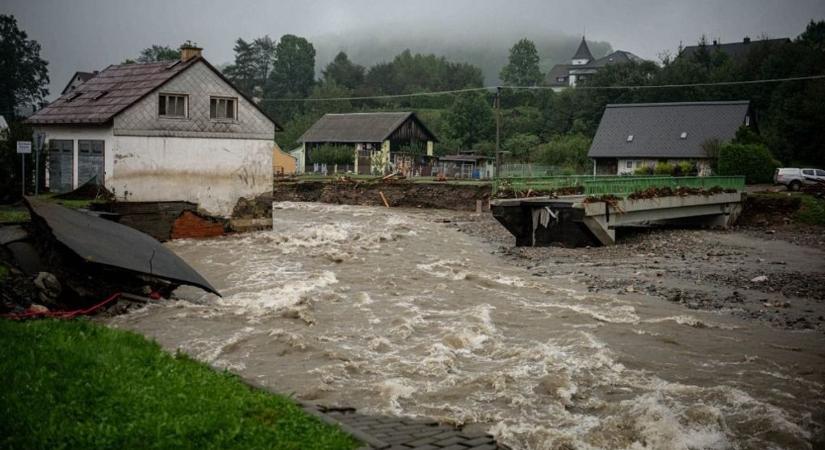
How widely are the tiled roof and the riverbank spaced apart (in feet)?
48.7

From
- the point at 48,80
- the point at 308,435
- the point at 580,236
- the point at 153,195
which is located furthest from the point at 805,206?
the point at 48,80

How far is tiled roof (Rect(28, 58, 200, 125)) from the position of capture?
28156 millimetres

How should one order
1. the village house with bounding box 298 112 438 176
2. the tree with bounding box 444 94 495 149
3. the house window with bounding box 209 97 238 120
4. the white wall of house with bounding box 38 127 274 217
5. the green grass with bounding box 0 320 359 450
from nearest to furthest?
the green grass with bounding box 0 320 359 450 → the white wall of house with bounding box 38 127 274 217 → the house window with bounding box 209 97 238 120 → the village house with bounding box 298 112 438 176 → the tree with bounding box 444 94 495 149

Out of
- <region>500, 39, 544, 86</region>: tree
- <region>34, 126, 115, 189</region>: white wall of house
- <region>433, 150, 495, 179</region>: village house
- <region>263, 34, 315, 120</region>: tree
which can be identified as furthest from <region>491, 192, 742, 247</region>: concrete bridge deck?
<region>500, 39, 544, 86</region>: tree

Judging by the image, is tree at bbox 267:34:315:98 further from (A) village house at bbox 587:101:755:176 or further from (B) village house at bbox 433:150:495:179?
(A) village house at bbox 587:101:755:176

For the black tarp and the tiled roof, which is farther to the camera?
the tiled roof

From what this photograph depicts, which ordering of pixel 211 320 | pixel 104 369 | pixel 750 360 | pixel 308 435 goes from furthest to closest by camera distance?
1. pixel 211 320
2. pixel 750 360
3. pixel 104 369
4. pixel 308 435

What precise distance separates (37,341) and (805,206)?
36.1 meters

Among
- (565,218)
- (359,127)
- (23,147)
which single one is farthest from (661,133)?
(23,147)

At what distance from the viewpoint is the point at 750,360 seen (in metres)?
13.2

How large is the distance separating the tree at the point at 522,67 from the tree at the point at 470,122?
258 feet

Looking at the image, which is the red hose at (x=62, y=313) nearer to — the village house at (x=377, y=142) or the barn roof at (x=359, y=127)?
the village house at (x=377, y=142)

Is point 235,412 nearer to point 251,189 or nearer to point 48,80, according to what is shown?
point 251,189

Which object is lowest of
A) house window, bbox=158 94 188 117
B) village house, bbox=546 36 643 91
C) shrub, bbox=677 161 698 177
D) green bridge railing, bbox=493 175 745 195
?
green bridge railing, bbox=493 175 745 195
